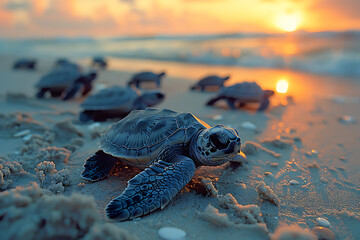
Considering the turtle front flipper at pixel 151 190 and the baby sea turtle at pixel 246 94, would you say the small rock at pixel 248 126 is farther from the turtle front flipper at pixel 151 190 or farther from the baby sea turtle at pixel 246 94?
the turtle front flipper at pixel 151 190

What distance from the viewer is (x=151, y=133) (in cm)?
227

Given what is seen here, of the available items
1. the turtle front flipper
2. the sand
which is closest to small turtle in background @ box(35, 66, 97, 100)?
the sand

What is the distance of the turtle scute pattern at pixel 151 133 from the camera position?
2219mm

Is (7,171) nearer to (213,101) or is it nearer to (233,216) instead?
(233,216)

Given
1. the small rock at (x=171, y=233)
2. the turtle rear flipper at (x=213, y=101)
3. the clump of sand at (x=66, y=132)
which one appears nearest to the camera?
the small rock at (x=171, y=233)

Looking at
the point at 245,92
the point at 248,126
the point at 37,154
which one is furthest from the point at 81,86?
the point at 248,126

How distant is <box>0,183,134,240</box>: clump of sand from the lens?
1.29m

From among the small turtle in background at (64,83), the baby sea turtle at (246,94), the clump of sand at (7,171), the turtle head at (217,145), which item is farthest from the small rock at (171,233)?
the small turtle in background at (64,83)

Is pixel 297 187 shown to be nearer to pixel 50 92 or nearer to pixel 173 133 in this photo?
pixel 173 133

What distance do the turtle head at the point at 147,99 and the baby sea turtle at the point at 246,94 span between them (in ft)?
4.32

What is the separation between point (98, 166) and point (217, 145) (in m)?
1.14

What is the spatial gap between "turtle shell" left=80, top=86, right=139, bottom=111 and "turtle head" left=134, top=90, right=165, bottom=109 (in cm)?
13

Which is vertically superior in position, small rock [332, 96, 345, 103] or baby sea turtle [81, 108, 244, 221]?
→ small rock [332, 96, 345, 103]

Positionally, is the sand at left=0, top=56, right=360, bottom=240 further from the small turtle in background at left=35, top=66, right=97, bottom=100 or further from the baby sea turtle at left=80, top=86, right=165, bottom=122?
the small turtle in background at left=35, top=66, right=97, bottom=100
